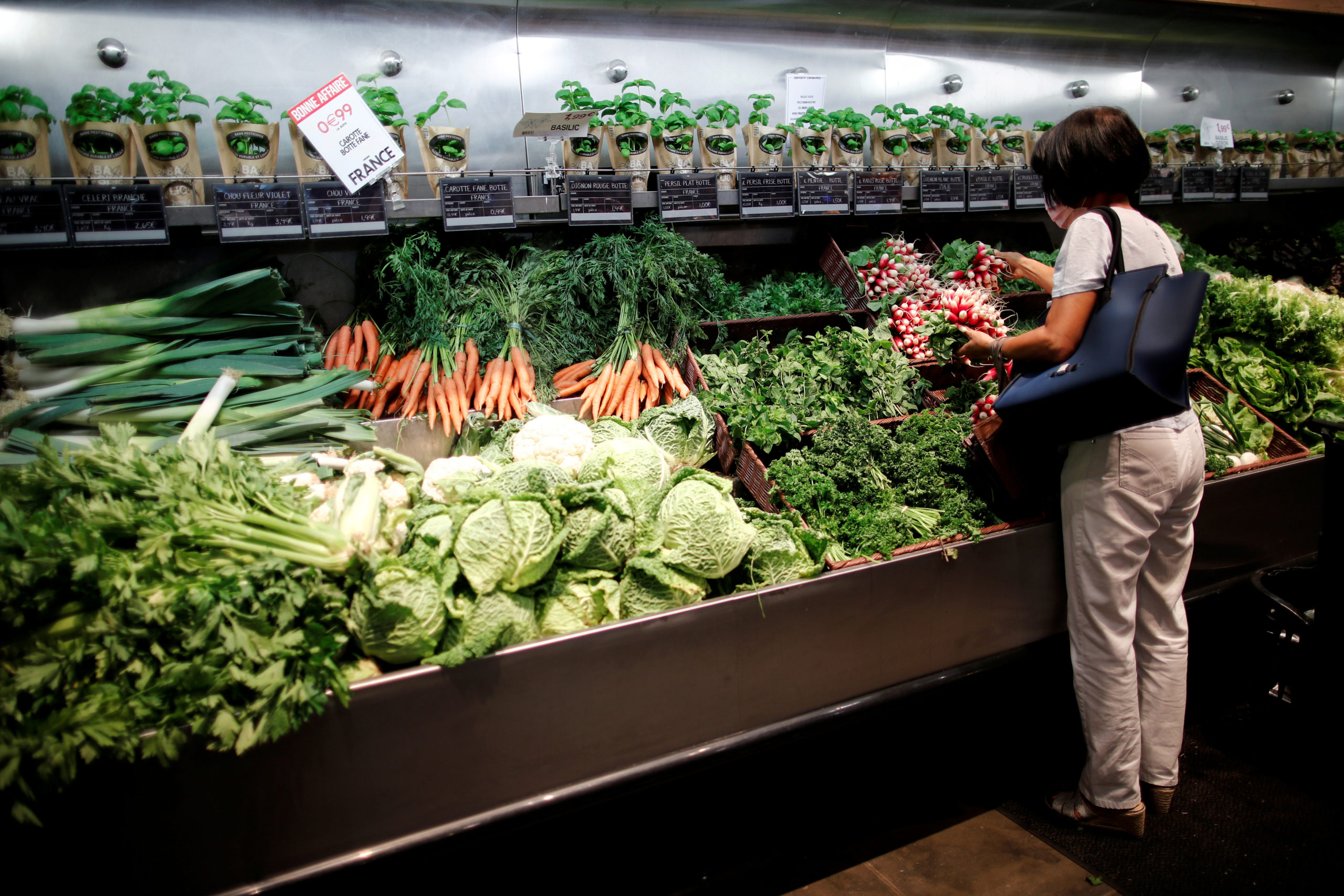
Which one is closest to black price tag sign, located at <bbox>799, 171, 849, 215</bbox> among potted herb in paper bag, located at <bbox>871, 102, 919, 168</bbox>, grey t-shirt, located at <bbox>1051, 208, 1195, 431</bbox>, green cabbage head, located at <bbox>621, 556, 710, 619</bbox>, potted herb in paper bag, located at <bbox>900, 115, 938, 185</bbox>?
potted herb in paper bag, located at <bbox>871, 102, 919, 168</bbox>

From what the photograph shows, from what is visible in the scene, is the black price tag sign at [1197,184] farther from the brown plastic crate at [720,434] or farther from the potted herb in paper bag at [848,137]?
the brown plastic crate at [720,434]

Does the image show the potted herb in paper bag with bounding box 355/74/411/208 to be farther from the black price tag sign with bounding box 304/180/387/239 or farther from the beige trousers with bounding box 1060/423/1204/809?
the beige trousers with bounding box 1060/423/1204/809

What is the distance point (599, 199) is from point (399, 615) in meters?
1.68

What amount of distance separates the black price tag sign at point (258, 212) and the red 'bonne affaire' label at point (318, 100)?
23 centimetres

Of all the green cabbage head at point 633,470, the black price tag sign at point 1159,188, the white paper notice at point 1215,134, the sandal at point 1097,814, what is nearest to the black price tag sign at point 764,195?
the green cabbage head at point 633,470

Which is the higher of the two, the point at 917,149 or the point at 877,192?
the point at 917,149

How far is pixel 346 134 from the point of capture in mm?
2340

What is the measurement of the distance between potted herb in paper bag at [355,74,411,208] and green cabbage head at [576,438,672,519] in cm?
106

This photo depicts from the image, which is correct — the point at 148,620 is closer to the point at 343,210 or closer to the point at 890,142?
the point at 343,210

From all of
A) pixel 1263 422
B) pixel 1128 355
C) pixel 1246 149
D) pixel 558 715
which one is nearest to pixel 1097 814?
pixel 1128 355

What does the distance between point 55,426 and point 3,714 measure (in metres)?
1.04

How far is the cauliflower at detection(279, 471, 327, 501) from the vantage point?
6.12 feet

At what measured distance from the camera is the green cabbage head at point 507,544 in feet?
5.49

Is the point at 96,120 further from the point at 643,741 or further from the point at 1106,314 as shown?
the point at 1106,314
